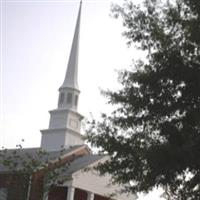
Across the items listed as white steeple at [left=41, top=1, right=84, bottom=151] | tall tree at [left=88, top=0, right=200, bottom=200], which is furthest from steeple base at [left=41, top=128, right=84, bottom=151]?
tall tree at [left=88, top=0, right=200, bottom=200]

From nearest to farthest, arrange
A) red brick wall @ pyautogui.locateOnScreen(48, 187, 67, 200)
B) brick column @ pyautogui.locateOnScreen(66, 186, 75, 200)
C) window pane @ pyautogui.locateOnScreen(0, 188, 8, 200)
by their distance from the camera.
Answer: brick column @ pyautogui.locateOnScreen(66, 186, 75, 200)
window pane @ pyautogui.locateOnScreen(0, 188, 8, 200)
red brick wall @ pyautogui.locateOnScreen(48, 187, 67, 200)

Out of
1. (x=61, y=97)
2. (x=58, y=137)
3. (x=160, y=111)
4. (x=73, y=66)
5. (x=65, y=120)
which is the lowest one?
(x=160, y=111)

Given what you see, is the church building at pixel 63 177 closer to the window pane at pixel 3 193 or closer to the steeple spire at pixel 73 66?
the window pane at pixel 3 193

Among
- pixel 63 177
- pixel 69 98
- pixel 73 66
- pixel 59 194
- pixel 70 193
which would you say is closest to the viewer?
pixel 63 177

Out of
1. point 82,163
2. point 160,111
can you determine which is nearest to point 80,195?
point 82,163

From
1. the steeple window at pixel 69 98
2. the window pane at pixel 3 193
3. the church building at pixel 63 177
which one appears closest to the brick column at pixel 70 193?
the church building at pixel 63 177

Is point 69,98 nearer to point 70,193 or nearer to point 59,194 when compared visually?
point 59,194

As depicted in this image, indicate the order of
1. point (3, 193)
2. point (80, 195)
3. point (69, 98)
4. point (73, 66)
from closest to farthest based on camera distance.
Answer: point (3, 193), point (80, 195), point (69, 98), point (73, 66)

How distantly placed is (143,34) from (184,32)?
148 centimetres

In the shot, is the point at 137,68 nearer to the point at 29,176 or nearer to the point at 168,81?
the point at 168,81

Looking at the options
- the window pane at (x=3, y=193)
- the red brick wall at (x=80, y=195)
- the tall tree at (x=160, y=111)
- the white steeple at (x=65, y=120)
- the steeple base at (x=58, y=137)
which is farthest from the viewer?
the white steeple at (x=65, y=120)

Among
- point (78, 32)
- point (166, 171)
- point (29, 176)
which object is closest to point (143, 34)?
point (166, 171)

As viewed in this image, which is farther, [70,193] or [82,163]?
[82,163]

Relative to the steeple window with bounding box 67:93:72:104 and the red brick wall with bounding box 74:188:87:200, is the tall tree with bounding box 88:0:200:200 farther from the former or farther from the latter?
the steeple window with bounding box 67:93:72:104
